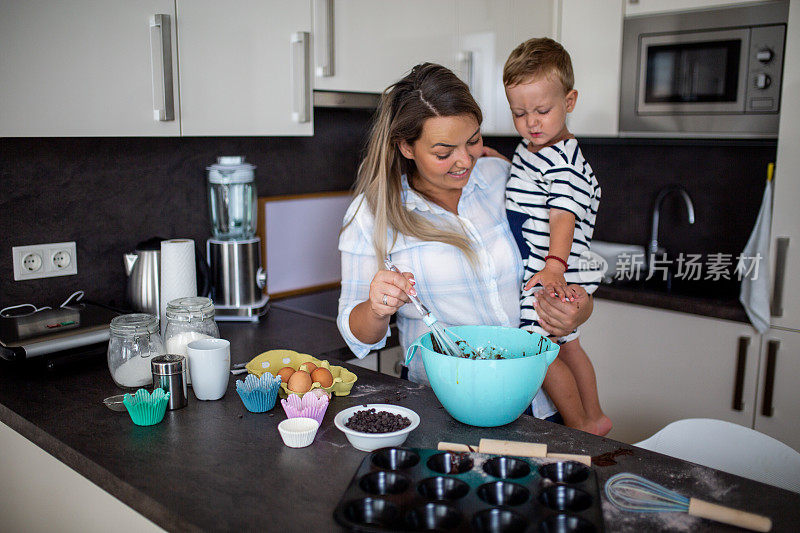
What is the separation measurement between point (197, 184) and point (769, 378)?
1.97 meters

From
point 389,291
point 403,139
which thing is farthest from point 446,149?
point 389,291

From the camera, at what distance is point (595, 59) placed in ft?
8.62

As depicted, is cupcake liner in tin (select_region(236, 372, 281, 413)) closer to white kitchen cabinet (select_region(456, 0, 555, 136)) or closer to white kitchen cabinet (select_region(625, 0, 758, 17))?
white kitchen cabinet (select_region(456, 0, 555, 136))

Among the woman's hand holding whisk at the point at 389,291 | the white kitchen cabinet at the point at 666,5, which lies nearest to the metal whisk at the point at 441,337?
the woman's hand holding whisk at the point at 389,291

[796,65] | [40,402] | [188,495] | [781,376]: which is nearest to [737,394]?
[781,376]

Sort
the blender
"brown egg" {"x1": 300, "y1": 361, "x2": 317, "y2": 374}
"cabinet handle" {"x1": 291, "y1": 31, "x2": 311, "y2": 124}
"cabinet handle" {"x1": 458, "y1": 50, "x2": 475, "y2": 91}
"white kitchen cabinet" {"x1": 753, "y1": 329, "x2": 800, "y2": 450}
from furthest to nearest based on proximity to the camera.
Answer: "cabinet handle" {"x1": 458, "y1": 50, "x2": 475, "y2": 91}, "white kitchen cabinet" {"x1": 753, "y1": 329, "x2": 800, "y2": 450}, the blender, "cabinet handle" {"x1": 291, "y1": 31, "x2": 311, "y2": 124}, "brown egg" {"x1": 300, "y1": 361, "x2": 317, "y2": 374}

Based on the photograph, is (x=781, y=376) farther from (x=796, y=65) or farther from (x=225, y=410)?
(x=225, y=410)

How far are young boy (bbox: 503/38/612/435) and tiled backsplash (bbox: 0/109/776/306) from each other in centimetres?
104

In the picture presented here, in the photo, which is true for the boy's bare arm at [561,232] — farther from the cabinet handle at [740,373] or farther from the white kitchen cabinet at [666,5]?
the white kitchen cabinet at [666,5]

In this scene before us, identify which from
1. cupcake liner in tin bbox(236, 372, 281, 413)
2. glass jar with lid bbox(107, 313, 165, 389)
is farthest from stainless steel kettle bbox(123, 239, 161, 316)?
cupcake liner in tin bbox(236, 372, 281, 413)

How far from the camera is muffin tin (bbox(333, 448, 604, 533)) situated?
0.92 m

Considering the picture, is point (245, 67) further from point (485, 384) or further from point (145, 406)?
point (485, 384)

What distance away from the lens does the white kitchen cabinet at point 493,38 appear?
2510 mm

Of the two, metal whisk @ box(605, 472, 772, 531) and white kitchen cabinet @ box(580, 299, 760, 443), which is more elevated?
metal whisk @ box(605, 472, 772, 531)
